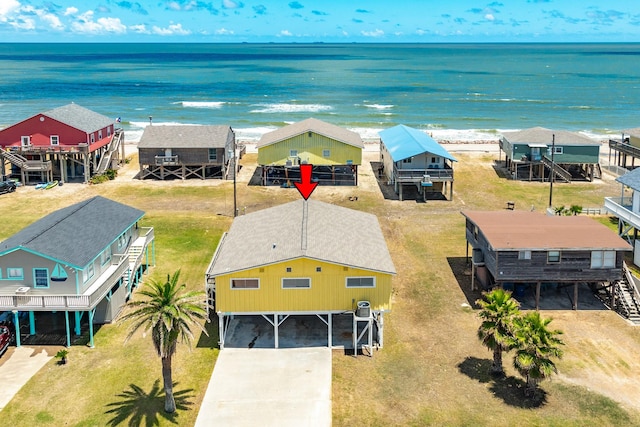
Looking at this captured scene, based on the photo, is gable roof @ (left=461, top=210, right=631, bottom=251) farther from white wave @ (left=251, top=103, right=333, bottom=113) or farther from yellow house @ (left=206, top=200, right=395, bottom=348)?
white wave @ (left=251, top=103, right=333, bottom=113)

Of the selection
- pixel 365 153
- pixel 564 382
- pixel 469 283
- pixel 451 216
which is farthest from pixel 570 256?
pixel 365 153

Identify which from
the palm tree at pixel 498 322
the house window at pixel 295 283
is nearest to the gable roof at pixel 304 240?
the house window at pixel 295 283

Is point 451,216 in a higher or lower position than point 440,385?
higher

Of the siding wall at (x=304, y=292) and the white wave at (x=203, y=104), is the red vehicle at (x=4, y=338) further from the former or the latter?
the white wave at (x=203, y=104)

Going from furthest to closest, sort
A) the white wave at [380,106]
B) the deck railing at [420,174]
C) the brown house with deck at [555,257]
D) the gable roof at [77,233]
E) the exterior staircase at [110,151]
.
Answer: the white wave at [380,106]
the exterior staircase at [110,151]
the deck railing at [420,174]
the brown house with deck at [555,257]
the gable roof at [77,233]

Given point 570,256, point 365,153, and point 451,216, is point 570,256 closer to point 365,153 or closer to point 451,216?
point 451,216

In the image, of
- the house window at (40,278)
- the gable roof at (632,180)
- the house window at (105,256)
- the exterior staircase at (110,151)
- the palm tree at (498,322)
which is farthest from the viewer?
the exterior staircase at (110,151)
